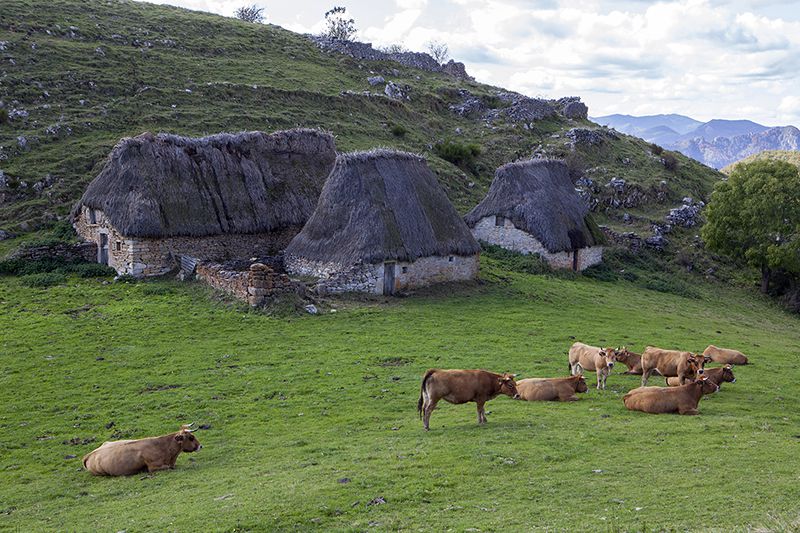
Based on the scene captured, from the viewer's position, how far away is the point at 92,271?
28469mm

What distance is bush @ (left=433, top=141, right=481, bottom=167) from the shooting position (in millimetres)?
50219

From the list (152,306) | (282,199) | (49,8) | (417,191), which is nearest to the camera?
(152,306)

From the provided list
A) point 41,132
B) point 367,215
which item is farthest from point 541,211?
point 41,132

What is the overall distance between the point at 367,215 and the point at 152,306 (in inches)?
318

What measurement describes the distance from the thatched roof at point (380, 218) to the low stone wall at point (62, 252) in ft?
24.7

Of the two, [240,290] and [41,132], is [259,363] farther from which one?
[41,132]

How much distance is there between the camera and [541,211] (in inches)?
1432

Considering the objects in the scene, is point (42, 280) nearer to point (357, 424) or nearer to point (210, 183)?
point (210, 183)

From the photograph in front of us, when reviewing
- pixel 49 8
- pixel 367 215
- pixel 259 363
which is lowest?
pixel 259 363

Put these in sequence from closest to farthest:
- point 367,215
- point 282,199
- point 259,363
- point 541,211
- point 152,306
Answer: point 259,363, point 152,306, point 367,215, point 282,199, point 541,211

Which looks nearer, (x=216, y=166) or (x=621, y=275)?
(x=216, y=166)

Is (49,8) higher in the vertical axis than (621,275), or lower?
higher

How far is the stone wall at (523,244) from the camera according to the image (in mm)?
36156

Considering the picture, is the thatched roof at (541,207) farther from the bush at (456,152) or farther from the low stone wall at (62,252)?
the low stone wall at (62,252)
